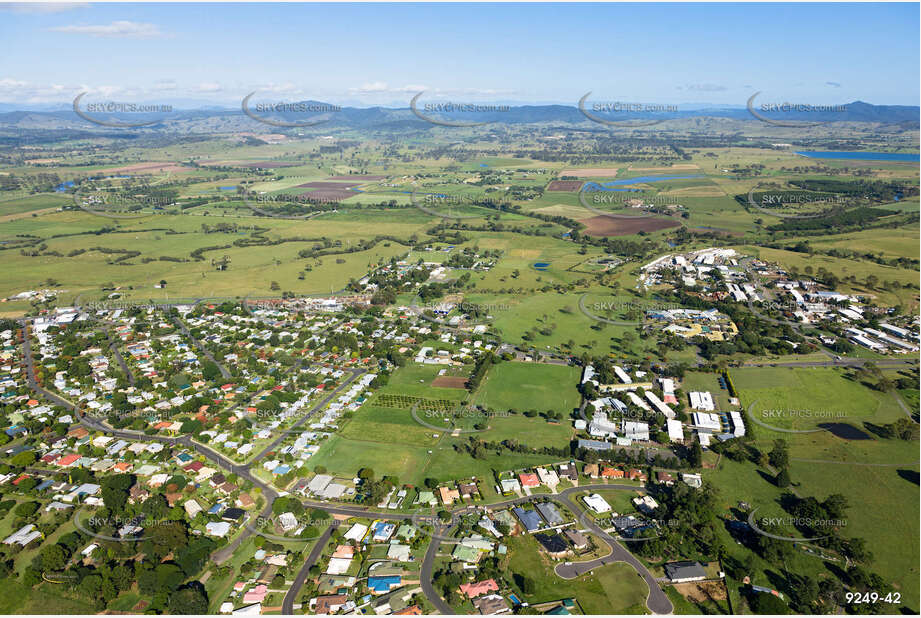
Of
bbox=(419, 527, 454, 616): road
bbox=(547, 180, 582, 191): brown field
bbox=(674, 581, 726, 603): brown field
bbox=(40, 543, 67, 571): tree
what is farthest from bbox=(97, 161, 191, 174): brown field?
bbox=(674, 581, 726, 603): brown field

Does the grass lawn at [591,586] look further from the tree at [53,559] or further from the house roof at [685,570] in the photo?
the tree at [53,559]

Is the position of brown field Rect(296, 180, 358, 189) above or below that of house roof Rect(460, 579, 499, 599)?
above

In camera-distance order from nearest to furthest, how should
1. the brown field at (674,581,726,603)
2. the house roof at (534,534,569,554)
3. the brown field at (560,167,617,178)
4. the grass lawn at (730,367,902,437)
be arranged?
the brown field at (674,581,726,603) < the house roof at (534,534,569,554) < the grass lawn at (730,367,902,437) < the brown field at (560,167,617,178)

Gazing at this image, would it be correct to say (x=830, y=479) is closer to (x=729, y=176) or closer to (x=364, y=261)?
(x=364, y=261)

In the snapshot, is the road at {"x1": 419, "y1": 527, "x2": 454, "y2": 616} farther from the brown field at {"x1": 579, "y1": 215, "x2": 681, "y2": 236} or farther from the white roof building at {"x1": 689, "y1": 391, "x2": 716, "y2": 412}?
the brown field at {"x1": 579, "y1": 215, "x2": 681, "y2": 236}

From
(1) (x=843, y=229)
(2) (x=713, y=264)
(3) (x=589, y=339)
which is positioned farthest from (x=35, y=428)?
(1) (x=843, y=229)

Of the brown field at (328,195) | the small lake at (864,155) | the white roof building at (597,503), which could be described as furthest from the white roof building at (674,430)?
the small lake at (864,155)
